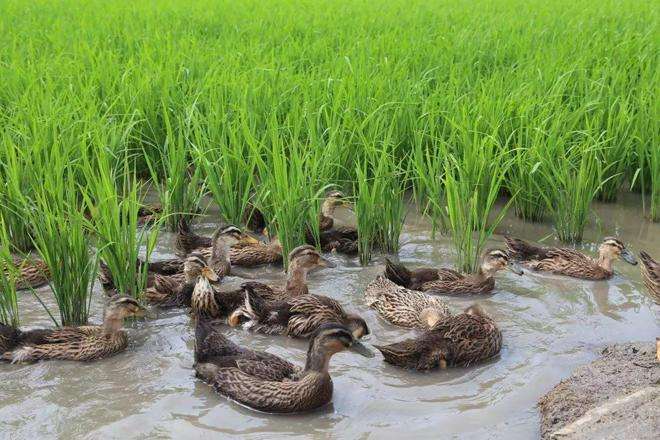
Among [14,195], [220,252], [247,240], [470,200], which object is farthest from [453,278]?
[14,195]

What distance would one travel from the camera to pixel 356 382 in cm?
537

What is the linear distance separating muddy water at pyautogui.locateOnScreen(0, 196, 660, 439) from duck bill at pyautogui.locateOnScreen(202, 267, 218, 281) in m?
0.36

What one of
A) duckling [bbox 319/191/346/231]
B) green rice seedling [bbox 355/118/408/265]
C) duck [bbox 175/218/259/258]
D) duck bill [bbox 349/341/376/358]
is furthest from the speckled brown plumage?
duckling [bbox 319/191/346/231]

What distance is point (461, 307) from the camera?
22.0ft

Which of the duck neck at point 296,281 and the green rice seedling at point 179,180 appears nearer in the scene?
the duck neck at point 296,281

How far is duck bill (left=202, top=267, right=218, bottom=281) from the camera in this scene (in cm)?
651

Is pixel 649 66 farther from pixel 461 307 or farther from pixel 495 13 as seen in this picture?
pixel 495 13

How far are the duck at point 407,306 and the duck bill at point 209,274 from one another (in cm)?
119

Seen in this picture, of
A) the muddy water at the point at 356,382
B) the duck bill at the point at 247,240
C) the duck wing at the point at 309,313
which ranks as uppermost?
the duck bill at the point at 247,240

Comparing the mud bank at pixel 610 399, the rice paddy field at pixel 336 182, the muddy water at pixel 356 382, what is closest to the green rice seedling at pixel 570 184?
the rice paddy field at pixel 336 182

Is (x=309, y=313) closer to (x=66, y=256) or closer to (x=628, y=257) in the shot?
(x=66, y=256)

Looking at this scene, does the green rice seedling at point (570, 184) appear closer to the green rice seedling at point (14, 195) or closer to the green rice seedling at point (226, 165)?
the green rice seedling at point (226, 165)

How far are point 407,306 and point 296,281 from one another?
→ 0.90 meters

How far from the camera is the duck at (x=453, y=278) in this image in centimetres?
681
